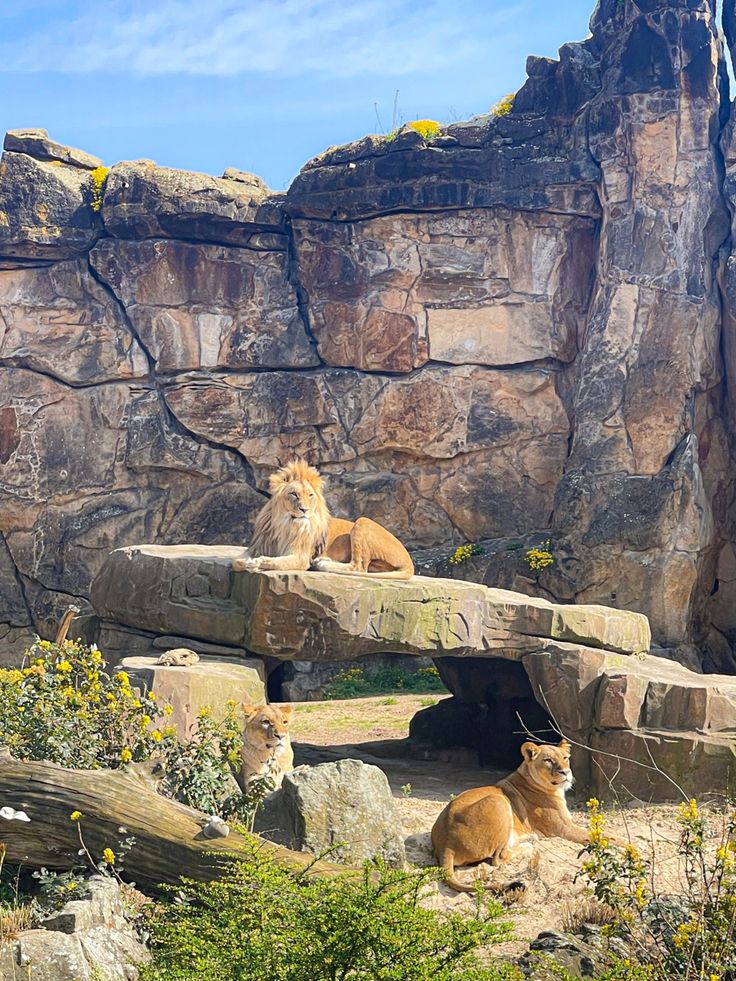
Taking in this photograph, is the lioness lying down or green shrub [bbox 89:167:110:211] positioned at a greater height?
green shrub [bbox 89:167:110:211]

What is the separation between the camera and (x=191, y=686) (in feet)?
32.2

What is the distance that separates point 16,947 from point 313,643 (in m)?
5.42

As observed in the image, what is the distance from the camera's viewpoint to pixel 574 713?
1045cm

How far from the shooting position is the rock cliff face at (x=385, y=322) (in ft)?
60.3

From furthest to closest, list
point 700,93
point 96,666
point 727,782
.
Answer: point 700,93, point 727,782, point 96,666

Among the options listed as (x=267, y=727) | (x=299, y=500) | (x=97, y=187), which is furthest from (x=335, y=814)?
(x=97, y=187)

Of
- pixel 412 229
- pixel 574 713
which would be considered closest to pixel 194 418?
pixel 412 229

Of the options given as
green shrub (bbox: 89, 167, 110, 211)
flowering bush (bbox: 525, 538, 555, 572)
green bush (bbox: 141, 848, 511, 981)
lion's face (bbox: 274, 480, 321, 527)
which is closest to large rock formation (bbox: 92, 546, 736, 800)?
lion's face (bbox: 274, 480, 321, 527)

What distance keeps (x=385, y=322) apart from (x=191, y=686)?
1084cm

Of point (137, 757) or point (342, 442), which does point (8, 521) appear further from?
point (137, 757)

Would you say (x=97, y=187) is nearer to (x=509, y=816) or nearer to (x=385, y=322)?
(x=385, y=322)

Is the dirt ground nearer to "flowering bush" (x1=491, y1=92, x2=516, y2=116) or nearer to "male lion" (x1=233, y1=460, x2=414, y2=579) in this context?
"male lion" (x1=233, y1=460, x2=414, y2=579)

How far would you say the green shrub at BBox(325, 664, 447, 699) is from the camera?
682 inches

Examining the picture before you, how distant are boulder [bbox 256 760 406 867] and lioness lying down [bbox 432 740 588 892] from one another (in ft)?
1.24
